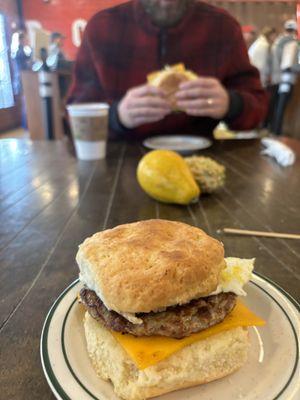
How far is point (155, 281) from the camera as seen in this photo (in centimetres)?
37

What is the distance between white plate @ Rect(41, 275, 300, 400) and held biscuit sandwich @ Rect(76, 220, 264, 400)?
0.04 feet

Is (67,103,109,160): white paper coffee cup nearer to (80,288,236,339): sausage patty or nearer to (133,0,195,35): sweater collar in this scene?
(133,0,195,35): sweater collar

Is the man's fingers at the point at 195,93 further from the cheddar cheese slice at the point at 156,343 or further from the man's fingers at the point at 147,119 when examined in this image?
the cheddar cheese slice at the point at 156,343

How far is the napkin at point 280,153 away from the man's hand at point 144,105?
48cm

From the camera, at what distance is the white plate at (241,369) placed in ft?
1.15

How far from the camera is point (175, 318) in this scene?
0.38 metres

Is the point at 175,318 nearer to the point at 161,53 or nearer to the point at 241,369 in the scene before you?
the point at 241,369

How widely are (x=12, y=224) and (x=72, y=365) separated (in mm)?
532

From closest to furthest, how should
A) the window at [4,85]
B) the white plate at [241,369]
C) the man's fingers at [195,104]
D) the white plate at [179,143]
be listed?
1. the white plate at [241,369]
2. the white plate at [179,143]
3. the man's fingers at [195,104]
4. the window at [4,85]

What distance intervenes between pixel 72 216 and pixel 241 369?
23.0 inches

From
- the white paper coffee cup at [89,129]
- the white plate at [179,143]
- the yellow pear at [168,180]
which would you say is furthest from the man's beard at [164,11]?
the yellow pear at [168,180]

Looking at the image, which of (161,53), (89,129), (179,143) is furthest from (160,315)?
(161,53)

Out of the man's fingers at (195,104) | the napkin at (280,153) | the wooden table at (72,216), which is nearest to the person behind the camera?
the wooden table at (72,216)

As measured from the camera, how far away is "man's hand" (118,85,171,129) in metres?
1.48
